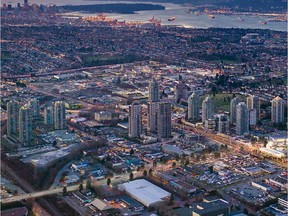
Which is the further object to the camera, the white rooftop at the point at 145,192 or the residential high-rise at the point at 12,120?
the residential high-rise at the point at 12,120

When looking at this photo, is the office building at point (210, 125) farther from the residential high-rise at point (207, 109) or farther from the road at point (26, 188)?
the road at point (26, 188)

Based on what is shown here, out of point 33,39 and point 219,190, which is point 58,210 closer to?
point 219,190

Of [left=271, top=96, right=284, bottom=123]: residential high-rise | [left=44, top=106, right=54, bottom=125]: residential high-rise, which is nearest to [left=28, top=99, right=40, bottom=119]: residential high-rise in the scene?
[left=44, top=106, right=54, bottom=125]: residential high-rise

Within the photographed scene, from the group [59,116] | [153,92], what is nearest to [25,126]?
[59,116]

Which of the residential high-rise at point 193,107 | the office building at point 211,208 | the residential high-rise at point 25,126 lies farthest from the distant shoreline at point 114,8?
the office building at point 211,208

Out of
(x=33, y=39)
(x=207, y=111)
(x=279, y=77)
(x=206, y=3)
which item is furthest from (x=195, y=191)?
(x=206, y=3)

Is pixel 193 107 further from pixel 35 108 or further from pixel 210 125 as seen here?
pixel 35 108

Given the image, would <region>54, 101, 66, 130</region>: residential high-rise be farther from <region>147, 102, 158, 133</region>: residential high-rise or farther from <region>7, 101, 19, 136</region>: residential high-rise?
<region>147, 102, 158, 133</region>: residential high-rise
